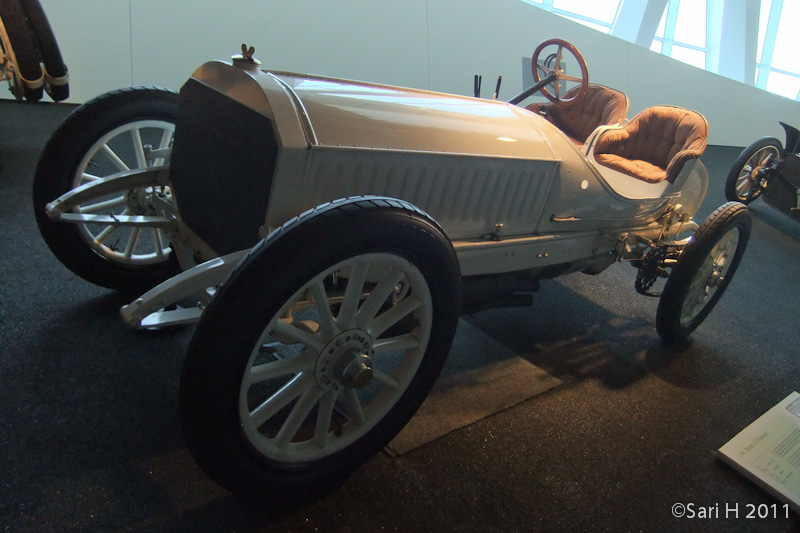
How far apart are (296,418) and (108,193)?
1184mm

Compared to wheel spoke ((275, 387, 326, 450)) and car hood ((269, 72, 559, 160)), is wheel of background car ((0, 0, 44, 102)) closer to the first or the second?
car hood ((269, 72, 559, 160))

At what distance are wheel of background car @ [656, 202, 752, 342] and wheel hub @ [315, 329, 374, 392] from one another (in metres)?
1.90

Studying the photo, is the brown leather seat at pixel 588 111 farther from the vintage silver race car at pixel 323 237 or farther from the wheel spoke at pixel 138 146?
the wheel spoke at pixel 138 146

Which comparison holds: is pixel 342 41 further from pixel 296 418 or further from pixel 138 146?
pixel 296 418

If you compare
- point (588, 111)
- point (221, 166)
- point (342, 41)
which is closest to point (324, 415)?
point (221, 166)

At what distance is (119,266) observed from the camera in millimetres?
2412

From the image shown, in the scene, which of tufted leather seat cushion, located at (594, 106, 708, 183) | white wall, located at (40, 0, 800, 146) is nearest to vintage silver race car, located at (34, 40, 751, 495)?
tufted leather seat cushion, located at (594, 106, 708, 183)

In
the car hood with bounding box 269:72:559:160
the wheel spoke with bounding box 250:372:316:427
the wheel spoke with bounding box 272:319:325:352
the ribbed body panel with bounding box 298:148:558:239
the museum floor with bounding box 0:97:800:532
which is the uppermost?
the car hood with bounding box 269:72:559:160

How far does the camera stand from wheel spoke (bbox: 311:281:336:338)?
4.69 ft

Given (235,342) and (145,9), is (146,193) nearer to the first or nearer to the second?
(235,342)

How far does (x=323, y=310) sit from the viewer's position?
1.47m

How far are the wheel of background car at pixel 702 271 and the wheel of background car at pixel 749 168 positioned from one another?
3.32m

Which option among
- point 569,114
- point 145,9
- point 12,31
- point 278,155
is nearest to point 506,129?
point 278,155

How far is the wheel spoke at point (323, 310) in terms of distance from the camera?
143 cm
